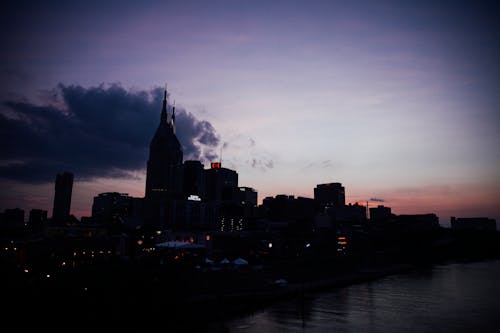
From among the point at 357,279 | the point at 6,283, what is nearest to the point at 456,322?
the point at 357,279

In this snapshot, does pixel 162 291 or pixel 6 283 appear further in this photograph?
pixel 162 291

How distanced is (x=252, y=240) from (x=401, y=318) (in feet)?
232

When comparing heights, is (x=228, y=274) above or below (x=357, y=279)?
above

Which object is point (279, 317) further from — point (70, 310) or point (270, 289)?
point (70, 310)

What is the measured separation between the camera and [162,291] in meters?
65.4

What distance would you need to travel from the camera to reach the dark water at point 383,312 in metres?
60.3

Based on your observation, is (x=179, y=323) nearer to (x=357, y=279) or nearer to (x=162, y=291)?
(x=162, y=291)

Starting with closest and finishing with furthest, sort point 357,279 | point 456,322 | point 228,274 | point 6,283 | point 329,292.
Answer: point 6,283, point 456,322, point 228,274, point 329,292, point 357,279

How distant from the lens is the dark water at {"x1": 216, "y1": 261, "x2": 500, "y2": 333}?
6034 cm

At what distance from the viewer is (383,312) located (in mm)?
72625

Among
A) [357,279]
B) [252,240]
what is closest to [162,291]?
[252,240]

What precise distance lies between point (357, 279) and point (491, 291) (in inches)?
1571

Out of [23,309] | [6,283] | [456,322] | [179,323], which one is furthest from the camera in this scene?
[456,322]

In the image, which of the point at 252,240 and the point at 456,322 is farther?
the point at 252,240
